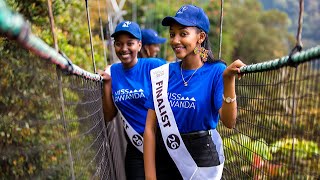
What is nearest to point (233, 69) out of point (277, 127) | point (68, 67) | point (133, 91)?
point (277, 127)

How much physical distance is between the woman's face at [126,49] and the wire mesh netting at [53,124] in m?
0.17

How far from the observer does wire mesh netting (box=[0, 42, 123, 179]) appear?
1583 mm

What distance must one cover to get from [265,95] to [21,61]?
989 millimetres

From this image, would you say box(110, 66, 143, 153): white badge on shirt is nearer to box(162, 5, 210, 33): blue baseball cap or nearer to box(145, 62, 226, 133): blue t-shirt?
box(145, 62, 226, 133): blue t-shirt

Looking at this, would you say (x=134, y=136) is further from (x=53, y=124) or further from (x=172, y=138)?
(x=53, y=124)

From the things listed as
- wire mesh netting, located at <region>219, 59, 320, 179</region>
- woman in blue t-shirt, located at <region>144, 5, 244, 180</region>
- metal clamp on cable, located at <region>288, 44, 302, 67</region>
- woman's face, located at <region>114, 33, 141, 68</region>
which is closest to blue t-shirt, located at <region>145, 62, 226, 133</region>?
woman in blue t-shirt, located at <region>144, 5, 244, 180</region>

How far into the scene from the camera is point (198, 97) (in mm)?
1846

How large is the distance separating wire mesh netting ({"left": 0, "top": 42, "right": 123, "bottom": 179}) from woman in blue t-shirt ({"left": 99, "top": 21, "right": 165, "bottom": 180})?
7 cm

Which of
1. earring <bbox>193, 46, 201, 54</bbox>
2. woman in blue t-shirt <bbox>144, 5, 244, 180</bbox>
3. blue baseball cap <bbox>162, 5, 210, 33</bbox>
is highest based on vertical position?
blue baseball cap <bbox>162, 5, 210, 33</bbox>

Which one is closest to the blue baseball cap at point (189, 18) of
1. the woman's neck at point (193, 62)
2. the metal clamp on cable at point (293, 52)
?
the woman's neck at point (193, 62)

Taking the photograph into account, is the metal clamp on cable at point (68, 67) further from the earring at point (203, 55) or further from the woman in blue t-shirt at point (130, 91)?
the woman in blue t-shirt at point (130, 91)

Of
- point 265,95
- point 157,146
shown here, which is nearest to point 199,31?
point 265,95

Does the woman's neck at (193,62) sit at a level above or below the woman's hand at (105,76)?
above

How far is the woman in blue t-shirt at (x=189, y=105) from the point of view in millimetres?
1850
